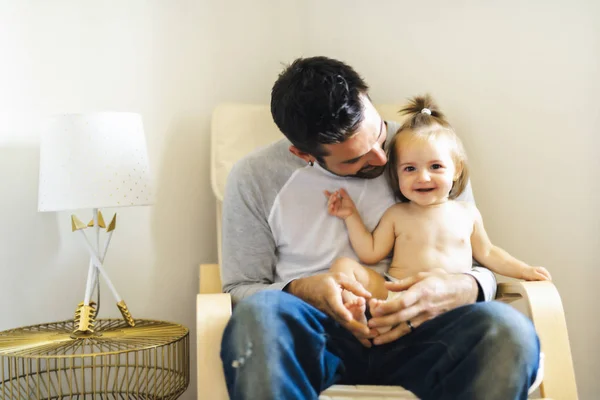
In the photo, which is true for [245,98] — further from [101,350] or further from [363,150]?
[101,350]

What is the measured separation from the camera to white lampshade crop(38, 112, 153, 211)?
62.7 inches

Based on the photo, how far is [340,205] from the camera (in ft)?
5.06

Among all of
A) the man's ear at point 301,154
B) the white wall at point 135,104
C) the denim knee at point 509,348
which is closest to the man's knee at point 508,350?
the denim knee at point 509,348

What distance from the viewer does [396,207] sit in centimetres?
154

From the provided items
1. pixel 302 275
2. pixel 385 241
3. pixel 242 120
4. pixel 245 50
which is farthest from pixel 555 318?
pixel 245 50

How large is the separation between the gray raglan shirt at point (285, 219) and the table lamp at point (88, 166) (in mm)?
247

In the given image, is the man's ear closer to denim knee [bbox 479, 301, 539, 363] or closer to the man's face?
the man's face

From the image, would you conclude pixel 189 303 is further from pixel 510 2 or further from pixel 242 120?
pixel 510 2

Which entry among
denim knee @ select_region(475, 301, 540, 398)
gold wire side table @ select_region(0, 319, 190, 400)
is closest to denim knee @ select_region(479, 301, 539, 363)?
denim knee @ select_region(475, 301, 540, 398)

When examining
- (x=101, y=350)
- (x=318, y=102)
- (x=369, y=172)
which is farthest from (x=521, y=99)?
(x=101, y=350)

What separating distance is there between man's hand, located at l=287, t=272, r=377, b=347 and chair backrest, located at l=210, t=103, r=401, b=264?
0.54 m

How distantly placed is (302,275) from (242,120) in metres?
0.52

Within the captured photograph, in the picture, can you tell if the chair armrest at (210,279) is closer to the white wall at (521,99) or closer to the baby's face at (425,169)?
the baby's face at (425,169)

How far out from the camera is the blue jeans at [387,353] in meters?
1.14
